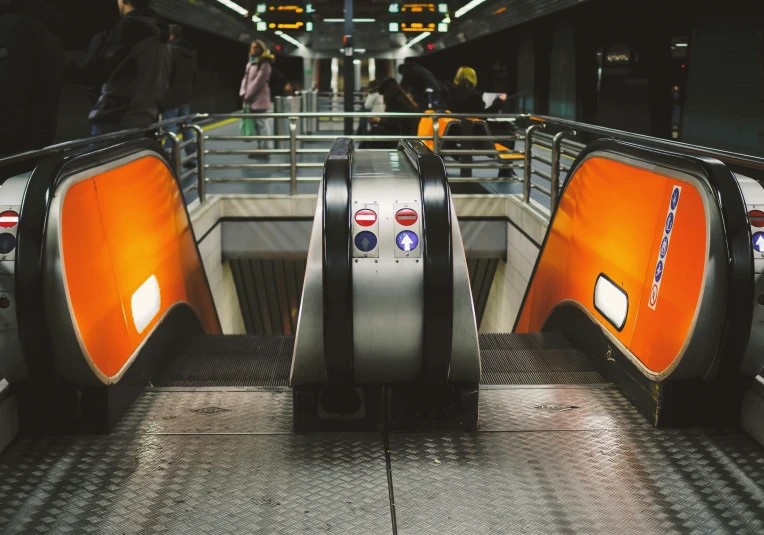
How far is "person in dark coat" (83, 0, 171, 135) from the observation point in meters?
5.11

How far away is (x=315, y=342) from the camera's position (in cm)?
277

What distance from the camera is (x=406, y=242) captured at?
2713 millimetres

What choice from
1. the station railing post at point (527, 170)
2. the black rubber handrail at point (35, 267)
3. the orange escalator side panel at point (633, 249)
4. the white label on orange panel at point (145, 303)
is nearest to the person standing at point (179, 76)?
the station railing post at point (527, 170)

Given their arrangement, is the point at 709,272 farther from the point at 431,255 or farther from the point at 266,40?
the point at 266,40

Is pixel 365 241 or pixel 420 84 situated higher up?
pixel 420 84

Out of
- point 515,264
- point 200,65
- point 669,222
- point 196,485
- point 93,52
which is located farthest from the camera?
point 200,65

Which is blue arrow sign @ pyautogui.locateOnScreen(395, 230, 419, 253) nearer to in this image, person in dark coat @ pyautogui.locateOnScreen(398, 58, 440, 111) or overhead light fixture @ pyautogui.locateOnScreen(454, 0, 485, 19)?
person in dark coat @ pyautogui.locateOnScreen(398, 58, 440, 111)

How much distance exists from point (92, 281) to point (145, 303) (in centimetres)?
71

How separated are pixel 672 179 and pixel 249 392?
1.96m

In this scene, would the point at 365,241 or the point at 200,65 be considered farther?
the point at 200,65

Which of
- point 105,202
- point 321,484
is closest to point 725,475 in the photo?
point 321,484

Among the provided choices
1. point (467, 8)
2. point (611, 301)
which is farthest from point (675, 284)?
point (467, 8)

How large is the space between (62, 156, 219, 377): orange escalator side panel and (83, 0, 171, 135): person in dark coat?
3.87 feet

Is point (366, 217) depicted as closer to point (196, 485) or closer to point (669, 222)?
point (196, 485)
